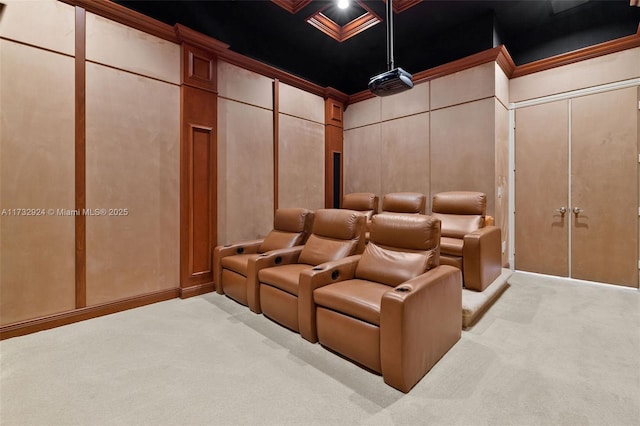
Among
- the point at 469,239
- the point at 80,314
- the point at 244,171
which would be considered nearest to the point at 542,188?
the point at 469,239

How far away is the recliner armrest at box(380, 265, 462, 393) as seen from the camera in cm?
168

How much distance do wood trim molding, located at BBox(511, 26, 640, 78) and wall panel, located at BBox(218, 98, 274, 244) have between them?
153 inches

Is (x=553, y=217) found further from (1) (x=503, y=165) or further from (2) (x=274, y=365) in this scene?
(2) (x=274, y=365)

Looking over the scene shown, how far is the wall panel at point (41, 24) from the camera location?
2449 mm

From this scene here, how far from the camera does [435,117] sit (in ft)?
14.9

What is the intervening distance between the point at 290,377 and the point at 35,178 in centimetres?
278

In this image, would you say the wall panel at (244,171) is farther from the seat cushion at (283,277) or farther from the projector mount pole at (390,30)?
the projector mount pole at (390,30)

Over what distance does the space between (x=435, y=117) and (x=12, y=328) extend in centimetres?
547

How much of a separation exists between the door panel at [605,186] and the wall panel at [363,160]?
277 centimetres

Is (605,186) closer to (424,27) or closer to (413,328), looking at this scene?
(424,27)

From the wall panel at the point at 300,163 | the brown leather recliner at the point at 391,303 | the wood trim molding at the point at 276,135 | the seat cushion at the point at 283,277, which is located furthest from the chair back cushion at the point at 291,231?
the brown leather recliner at the point at 391,303

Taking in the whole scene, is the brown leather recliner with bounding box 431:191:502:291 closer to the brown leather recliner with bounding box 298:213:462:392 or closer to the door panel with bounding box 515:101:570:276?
the brown leather recliner with bounding box 298:213:462:392

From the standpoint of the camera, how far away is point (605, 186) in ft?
12.4

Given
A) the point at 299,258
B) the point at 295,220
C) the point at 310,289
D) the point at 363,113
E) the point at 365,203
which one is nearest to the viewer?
the point at 310,289
